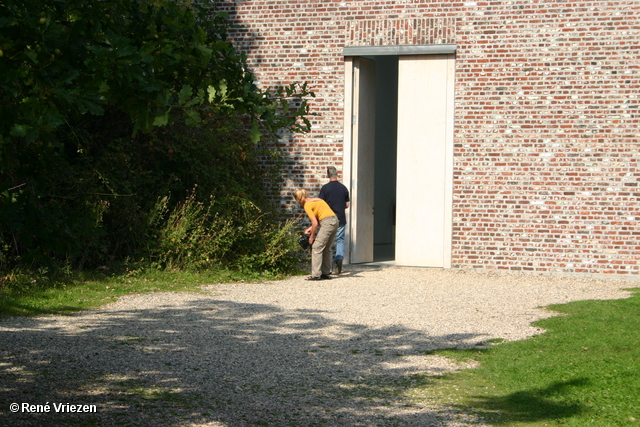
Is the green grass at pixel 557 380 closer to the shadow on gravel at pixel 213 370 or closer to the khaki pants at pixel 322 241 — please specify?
the shadow on gravel at pixel 213 370

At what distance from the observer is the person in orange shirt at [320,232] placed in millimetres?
11477

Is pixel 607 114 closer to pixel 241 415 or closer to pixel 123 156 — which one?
pixel 123 156

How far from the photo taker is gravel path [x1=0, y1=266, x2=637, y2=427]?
4690mm

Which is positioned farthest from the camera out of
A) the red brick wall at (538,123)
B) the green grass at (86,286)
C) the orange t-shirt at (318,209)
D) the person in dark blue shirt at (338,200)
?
the person in dark blue shirt at (338,200)

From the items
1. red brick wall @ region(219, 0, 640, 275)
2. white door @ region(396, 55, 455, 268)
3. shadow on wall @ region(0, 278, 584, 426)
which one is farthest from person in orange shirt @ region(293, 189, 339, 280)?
shadow on wall @ region(0, 278, 584, 426)

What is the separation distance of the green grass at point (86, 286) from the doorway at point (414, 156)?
299 centimetres

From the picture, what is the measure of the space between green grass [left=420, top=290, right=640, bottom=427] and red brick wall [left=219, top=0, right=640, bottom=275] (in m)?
5.07

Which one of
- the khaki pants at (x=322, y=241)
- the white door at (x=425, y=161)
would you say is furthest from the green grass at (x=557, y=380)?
the white door at (x=425, y=161)

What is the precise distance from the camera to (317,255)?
11.5 meters

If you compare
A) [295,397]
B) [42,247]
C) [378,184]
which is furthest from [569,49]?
[42,247]

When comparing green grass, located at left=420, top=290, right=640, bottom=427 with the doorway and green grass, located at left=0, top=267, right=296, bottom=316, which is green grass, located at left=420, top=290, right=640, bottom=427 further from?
the doorway

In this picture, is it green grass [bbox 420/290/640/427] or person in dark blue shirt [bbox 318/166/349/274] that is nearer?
green grass [bbox 420/290/640/427]

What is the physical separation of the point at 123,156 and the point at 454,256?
5828mm

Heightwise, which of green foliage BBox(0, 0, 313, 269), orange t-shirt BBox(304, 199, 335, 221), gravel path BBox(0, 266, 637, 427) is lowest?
gravel path BBox(0, 266, 637, 427)
